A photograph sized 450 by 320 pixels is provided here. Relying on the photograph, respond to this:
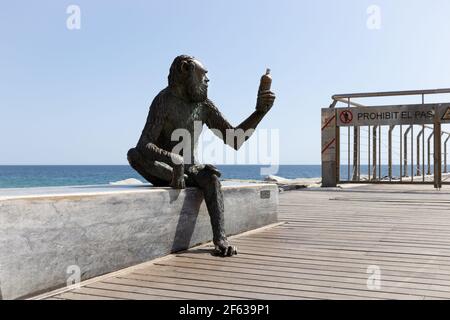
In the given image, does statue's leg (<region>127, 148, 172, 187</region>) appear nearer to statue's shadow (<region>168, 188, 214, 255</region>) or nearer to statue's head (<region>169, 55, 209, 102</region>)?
statue's shadow (<region>168, 188, 214, 255</region>)

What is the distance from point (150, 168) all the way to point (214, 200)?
0.56 meters

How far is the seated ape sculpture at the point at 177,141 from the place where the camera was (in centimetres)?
391

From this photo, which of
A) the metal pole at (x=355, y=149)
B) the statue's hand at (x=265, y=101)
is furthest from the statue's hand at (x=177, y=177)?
the metal pole at (x=355, y=149)

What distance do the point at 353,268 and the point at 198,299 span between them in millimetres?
1230

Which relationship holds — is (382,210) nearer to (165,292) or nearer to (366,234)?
(366,234)

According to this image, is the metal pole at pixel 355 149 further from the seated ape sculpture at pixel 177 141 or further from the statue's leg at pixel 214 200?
the statue's leg at pixel 214 200

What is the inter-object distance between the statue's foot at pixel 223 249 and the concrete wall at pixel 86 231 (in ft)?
1.07

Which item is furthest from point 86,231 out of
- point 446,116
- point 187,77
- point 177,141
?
point 446,116

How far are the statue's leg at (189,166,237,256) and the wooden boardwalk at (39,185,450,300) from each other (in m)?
0.18

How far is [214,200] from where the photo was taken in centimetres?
393

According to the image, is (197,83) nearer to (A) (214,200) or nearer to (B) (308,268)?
(A) (214,200)

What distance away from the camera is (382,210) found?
6738 millimetres

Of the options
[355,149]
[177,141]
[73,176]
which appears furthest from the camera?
[73,176]
